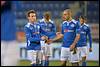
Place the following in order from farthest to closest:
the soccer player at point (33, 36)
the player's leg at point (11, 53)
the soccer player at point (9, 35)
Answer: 1. the soccer player at point (33, 36)
2. the player's leg at point (11, 53)
3. the soccer player at point (9, 35)

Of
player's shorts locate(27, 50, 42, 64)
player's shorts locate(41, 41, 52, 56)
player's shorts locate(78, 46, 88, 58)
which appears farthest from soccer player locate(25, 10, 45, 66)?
player's shorts locate(78, 46, 88, 58)

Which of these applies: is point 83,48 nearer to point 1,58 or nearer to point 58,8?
point 1,58

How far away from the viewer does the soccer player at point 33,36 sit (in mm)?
6873

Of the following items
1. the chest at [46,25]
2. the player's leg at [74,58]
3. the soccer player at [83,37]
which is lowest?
the player's leg at [74,58]

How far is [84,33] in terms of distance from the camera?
292 inches

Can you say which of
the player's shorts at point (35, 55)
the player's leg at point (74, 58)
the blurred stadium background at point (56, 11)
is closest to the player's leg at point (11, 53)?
the player's shorts at point (35, 55)

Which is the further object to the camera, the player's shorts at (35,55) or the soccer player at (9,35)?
the player's shorts at (35,55)

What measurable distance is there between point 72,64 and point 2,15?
1.83m

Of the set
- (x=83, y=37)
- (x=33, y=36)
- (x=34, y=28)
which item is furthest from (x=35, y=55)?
(x=83, y=37)

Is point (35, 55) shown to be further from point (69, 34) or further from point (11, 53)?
point (11, 53)

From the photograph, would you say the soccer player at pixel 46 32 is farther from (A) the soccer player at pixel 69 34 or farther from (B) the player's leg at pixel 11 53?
(B) the player's leg at pixel 11 53

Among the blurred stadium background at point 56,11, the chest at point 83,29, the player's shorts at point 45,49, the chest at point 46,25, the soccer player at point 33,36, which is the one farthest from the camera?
the blurred stadium background at point 56,11

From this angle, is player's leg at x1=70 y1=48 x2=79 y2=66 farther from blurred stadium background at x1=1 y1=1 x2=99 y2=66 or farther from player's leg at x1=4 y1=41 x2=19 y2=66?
blurred stadium background at x1=1 y1=1 x2=99 y2=66

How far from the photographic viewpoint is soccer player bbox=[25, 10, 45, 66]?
22.5 feet
